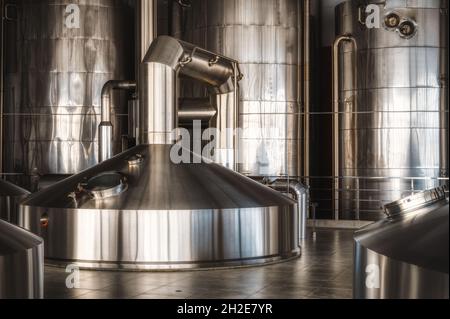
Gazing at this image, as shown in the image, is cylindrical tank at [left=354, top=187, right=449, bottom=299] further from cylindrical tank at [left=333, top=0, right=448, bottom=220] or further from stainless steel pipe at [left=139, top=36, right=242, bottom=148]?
cylindrical tank at [left=333, top=0, right=448, bottom=220]

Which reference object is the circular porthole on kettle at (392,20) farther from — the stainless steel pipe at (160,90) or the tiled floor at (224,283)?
the tiled floor at (224,283)

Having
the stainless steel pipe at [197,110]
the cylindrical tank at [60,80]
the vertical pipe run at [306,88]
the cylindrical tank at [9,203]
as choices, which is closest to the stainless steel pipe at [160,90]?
the stainless steel pipe at [197,110]

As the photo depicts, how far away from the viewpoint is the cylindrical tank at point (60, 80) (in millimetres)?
14672

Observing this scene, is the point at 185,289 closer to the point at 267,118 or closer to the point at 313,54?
the point at 267,118

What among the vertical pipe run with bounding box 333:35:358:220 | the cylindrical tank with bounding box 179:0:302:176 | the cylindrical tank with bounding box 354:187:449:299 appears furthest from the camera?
the vertical pipe run with bounding box 333:35:358:220

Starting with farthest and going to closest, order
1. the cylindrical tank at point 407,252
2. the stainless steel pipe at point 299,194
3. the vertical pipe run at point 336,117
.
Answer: the vertical pipe run at point 336,117, the stainless steel pipe at point 299,194, the cylindrical tank at point 407,252

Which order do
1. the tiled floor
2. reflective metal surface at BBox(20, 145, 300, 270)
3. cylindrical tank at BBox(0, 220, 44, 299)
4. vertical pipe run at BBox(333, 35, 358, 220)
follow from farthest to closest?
vertical pipe run at BBox(333, 35, 358, 220) < reflective metal surface at BBox(20, 145, 300, 270) < the tiled floor < cylindrical tank at BBox(0, 220, 44, 299)

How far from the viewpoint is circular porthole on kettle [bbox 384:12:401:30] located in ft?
43.3

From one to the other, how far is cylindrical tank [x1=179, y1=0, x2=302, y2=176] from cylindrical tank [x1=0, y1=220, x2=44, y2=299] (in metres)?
8.80

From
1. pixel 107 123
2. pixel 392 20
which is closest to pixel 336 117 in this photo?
pixel 392 20

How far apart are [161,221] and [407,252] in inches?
171

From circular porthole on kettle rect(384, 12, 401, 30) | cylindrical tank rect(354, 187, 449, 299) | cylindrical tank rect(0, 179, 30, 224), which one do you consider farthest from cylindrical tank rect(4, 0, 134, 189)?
cylindrical tank rect(354, 187, 449, 299)

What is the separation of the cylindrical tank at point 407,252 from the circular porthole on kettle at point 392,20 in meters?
8.80

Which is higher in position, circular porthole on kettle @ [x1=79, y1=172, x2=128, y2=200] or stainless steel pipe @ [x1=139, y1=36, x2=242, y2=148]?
stainless steel pipe @ [x1=139, y1=36, x2=242, y2=148]
